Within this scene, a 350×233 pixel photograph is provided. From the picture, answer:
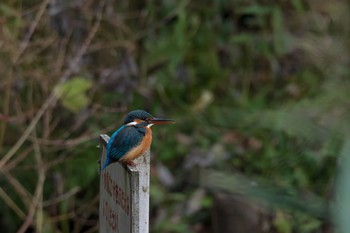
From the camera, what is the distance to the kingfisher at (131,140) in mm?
2002

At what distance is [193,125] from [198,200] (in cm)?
49

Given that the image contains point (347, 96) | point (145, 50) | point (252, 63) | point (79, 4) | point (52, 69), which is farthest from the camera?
point (252, 63)

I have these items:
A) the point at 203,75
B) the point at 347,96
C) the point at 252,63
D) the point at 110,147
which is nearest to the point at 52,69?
the point at 203,75

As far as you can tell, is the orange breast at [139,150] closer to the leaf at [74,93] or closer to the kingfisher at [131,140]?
the kingfisher at [131,140]

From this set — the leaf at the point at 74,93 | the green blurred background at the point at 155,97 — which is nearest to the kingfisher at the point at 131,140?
the green blurred background at the point at 155,97

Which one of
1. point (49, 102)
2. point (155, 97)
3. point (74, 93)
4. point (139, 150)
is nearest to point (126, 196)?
point (139, 150)

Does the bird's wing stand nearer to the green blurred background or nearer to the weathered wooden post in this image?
the weathered wooden post

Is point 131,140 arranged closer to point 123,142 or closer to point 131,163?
point 123,142

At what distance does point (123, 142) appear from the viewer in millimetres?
2203

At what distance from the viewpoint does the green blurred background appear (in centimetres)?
417

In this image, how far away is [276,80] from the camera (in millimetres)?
5680

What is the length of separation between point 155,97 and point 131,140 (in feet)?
9.04

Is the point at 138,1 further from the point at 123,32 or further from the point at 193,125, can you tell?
the point at 193,125

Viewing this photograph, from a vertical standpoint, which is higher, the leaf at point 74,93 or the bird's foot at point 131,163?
the leaf at point 74,93
